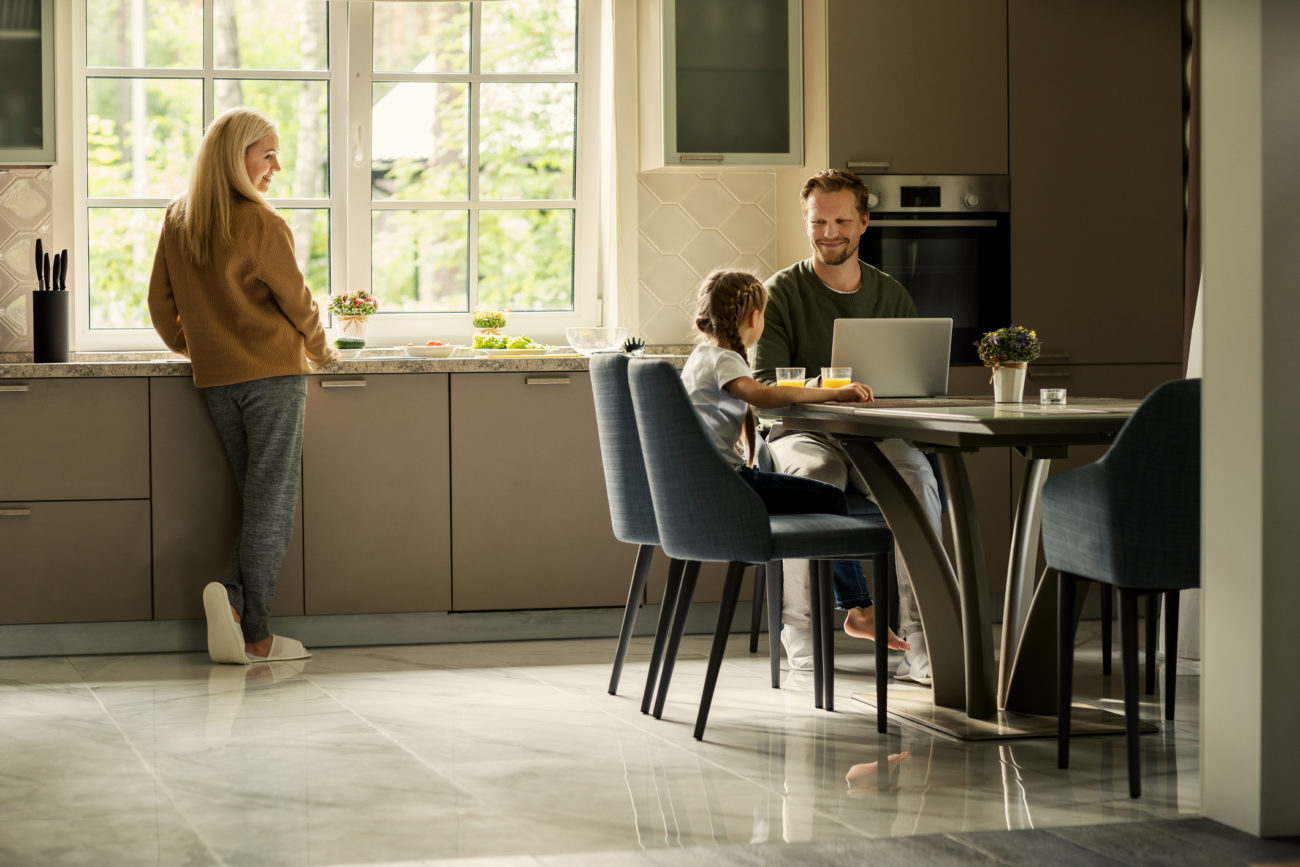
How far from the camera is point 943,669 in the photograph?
11.0ft

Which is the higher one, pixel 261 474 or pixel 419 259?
pixel 419 259

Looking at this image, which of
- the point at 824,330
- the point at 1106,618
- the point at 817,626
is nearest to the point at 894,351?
the point at 824,330

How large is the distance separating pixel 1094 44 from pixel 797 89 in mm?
947

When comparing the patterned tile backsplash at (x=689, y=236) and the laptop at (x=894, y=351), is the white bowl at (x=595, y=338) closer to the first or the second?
the patterned tile backsplash at (x=689, y=236)

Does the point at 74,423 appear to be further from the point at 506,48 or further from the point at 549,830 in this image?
the point at 549,830

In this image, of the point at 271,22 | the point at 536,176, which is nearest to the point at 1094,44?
the point at 536,176

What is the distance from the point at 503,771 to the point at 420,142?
8.86ft

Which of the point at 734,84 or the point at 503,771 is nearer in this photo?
the point at 503,771

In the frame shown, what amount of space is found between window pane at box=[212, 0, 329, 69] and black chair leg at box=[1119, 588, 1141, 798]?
333 centimetres

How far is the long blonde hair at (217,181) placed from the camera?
13.1 ft

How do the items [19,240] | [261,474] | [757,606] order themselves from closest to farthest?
[261,474]
[757,606]
[19,240]

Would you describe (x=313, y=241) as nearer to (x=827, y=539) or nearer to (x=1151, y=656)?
(x=827, y=539)

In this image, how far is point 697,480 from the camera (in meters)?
3.10

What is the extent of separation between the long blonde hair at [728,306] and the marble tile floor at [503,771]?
842 mm
